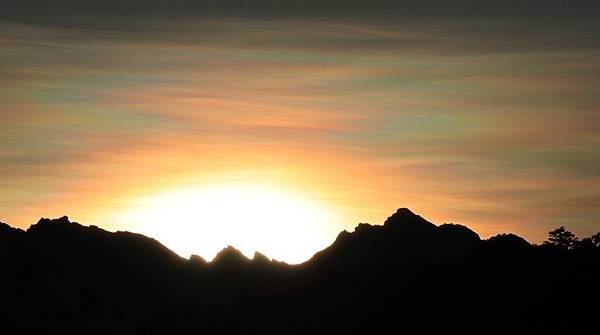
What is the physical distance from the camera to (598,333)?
193250mm

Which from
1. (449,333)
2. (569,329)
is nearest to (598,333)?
(569,329)

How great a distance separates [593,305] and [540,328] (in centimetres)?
845

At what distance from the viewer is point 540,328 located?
195 meters

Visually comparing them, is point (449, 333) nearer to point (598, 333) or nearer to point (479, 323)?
point (479, 323)

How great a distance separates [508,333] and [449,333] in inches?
295

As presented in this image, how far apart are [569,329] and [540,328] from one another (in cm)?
341

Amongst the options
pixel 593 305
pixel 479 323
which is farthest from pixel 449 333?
pixel 593 305

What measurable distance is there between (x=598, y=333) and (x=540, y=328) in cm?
688

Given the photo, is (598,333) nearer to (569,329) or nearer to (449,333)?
(569,329)

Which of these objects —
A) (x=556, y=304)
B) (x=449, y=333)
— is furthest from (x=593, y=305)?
(x=449, y=333)

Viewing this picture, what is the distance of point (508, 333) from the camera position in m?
196

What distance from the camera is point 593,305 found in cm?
19938

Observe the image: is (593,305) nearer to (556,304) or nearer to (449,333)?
(556,304)

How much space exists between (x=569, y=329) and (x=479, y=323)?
36.3 ft
